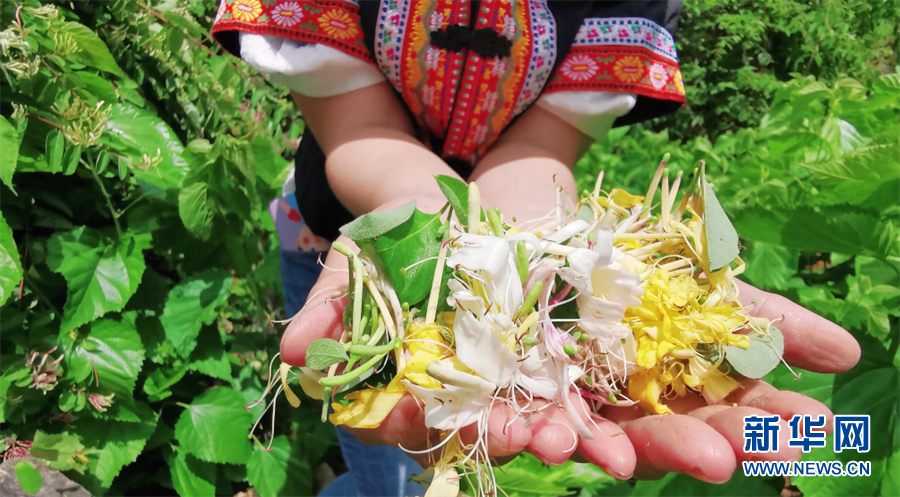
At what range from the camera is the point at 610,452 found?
0.43 meters

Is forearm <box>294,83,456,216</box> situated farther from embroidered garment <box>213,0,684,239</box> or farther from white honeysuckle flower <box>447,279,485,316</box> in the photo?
white honeysuckle flower <box>447,279,485,316</box>

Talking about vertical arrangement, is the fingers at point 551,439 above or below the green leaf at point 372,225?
below

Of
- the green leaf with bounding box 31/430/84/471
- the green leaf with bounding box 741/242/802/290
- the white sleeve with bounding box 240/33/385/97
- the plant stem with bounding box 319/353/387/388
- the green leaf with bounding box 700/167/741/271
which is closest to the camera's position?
the plant stem with bounding box 319/353/387/388

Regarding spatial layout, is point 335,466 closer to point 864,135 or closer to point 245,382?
point 245,382

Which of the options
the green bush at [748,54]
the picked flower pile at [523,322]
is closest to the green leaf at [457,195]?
the picked flower pile at [523,322]

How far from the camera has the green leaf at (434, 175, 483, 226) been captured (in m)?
0.46

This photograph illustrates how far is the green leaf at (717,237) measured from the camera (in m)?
0.50

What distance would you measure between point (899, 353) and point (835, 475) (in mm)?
173

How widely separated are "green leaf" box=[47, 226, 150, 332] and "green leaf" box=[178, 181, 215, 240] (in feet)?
0.22

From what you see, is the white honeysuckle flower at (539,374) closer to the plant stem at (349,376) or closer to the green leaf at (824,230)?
the plant stem at (349,376)

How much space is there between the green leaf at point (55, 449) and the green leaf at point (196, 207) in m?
0.29

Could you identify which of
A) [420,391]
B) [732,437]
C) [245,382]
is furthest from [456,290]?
[245,382]

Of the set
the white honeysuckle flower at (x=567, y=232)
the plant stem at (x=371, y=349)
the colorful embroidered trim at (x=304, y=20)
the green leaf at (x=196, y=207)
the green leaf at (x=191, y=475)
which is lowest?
the green leaf at (x=191, y=475)

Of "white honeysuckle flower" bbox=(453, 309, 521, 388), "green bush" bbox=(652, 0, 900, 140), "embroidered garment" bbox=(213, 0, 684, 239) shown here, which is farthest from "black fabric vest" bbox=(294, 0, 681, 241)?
"green bush" bbox=(652, 0, 900, 140)
